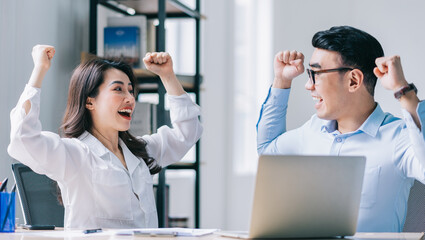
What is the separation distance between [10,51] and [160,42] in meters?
0.84

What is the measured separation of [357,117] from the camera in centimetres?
194

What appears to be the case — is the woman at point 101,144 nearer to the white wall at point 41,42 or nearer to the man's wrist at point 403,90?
the white wall at point 41,42

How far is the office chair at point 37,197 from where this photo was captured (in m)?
2.03

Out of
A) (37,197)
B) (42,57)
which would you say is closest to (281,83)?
(42,57)

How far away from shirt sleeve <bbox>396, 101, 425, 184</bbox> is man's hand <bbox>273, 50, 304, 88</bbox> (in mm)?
462

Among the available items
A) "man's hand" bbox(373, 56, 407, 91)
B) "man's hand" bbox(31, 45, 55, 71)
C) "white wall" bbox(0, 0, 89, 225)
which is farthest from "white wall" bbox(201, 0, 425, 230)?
"man's hand" bbox(31, 45, 55, 71)

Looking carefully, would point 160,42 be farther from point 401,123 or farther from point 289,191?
point 289,191

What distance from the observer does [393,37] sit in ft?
13.6

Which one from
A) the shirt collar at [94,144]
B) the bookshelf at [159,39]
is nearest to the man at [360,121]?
the shirt collar at [94,144]

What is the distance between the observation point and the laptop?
52.7 inches

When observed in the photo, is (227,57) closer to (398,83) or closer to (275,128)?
(275,128)

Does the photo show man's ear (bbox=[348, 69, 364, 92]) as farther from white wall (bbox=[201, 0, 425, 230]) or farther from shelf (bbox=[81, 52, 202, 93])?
white wall (bbox=[201, 0, 425, 230])

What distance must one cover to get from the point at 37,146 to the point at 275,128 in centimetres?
83

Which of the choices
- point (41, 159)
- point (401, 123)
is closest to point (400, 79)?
point (401, 123)
